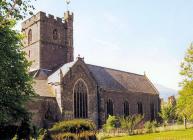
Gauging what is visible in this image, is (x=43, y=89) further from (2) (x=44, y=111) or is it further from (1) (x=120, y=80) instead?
(1) (x=120, y=80)

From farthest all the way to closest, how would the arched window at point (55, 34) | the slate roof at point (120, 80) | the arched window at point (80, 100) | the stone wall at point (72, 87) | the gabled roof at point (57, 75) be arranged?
1. the arched window at point (55, 34)
2. the slate roof at point (120, 80)
3. the arched window at point (80, 100)
4. the gabled roof at point (57, 75)
5. the stone wall at point (72, 87)

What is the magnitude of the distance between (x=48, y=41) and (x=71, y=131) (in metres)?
23.6

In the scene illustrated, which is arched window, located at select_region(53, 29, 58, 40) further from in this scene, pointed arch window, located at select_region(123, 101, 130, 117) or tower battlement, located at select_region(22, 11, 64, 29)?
pointed arch window, located at select_region(123, 101, 130, 117)

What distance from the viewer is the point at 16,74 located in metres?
22.2

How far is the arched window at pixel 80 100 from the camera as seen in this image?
140 feet

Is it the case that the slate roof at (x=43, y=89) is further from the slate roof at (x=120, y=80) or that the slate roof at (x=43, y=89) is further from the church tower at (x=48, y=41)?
the slate roof at (x=120, y=80)

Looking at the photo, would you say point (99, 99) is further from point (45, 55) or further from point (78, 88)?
point (45, 55)

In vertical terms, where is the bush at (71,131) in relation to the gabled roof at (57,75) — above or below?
below

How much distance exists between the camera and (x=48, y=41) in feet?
165

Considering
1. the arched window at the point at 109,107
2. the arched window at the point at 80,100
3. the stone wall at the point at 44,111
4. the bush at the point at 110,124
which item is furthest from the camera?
the arched window at the point at 109,107

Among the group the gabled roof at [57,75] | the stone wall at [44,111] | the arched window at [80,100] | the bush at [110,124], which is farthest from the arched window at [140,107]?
the stone wall at [44,111]

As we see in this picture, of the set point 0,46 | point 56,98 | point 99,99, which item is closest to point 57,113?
point 56,98

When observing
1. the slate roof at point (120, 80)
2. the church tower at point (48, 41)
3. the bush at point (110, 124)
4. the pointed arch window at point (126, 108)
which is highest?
the church tower at point (48, 41)

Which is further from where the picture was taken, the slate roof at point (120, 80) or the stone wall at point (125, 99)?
the slate roof at point (120, 80)
